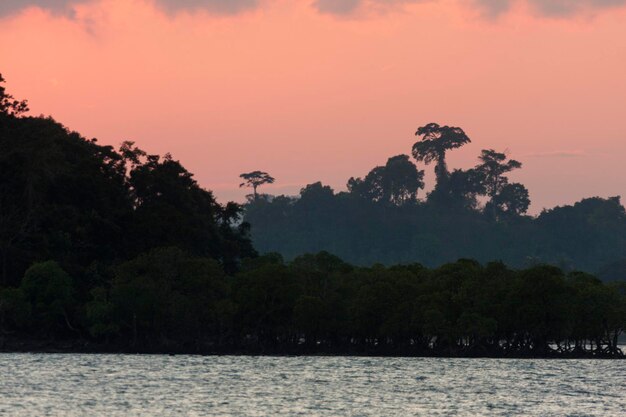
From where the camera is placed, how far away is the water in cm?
6625

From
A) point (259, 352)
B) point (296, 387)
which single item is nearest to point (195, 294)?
point (259, 352)

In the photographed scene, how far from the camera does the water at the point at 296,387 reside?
217 ft

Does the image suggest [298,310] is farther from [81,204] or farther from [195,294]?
[81,204]

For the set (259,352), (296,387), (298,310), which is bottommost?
(296,387)

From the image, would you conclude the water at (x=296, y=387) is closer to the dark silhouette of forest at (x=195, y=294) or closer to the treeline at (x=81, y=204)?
the dark silhouette of forest at (x=195, y=294)

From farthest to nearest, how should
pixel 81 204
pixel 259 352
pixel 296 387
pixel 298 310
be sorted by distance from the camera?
pixel 81 204 < pixel 259 352 < pixel 298 310 < pixel 296 387

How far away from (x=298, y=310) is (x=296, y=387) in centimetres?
3899

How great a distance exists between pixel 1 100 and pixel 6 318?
25835 millimetres

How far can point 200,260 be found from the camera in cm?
12306

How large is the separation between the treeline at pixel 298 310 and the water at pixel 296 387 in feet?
18.8

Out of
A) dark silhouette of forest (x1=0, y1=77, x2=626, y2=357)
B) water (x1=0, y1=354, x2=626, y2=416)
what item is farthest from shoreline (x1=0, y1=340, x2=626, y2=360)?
water (x1=0, y1=354, x2=626, y2=416)

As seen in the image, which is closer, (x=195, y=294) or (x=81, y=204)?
(x=195, y=294)

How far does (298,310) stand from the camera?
393ft

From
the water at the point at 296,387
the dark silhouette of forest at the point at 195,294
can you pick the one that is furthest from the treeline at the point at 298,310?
the water at the point at 296,387
